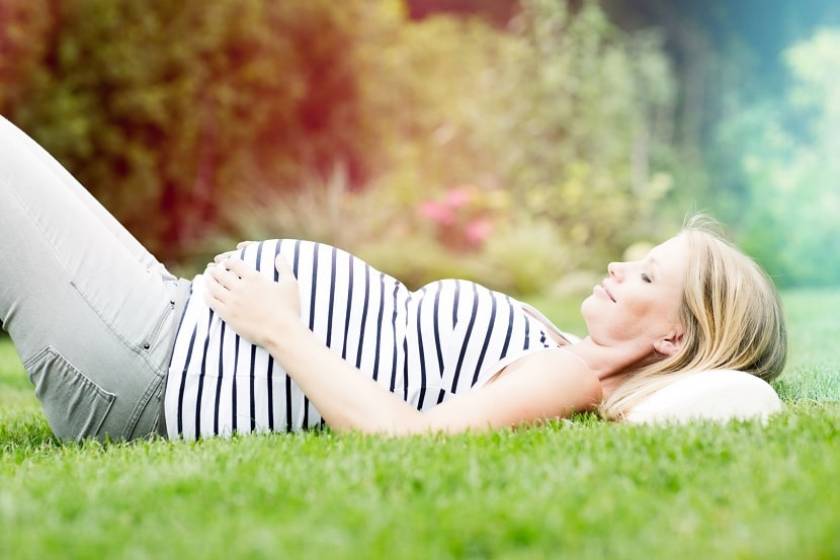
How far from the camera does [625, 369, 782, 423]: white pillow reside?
235 centimetres

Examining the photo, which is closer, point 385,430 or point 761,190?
point 385,430

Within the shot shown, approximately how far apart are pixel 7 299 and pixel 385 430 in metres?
0.92

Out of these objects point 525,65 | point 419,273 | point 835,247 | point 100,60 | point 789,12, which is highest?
point 789,12

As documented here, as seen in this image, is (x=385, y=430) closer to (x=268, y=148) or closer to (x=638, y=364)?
(x=638, y=364)

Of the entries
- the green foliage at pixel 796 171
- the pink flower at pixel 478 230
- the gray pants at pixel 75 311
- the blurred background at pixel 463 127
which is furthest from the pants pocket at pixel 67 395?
the green foliage at pixel 796 171

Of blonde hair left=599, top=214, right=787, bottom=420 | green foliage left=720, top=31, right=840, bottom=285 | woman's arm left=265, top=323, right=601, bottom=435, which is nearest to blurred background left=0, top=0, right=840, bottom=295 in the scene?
green foliage left=720, top=31, right=840, bottom=285

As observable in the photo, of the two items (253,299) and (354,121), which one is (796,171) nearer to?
(354,121)

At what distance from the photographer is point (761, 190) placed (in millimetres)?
10523

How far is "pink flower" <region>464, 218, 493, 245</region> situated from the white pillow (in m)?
7.47

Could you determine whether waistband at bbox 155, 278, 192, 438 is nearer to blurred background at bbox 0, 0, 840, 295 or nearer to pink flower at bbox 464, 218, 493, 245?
blurred background at bbox 0, 0, 840, 295

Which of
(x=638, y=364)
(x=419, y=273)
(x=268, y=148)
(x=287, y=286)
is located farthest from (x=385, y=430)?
(x=268, y=148)

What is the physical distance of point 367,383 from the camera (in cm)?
225

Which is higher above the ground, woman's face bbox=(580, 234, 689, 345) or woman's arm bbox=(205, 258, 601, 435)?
woman's face bbox=(580, 234, 689, 345)

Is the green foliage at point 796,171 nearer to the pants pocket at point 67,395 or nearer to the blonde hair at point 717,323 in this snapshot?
the blonde hair at point 717,323
